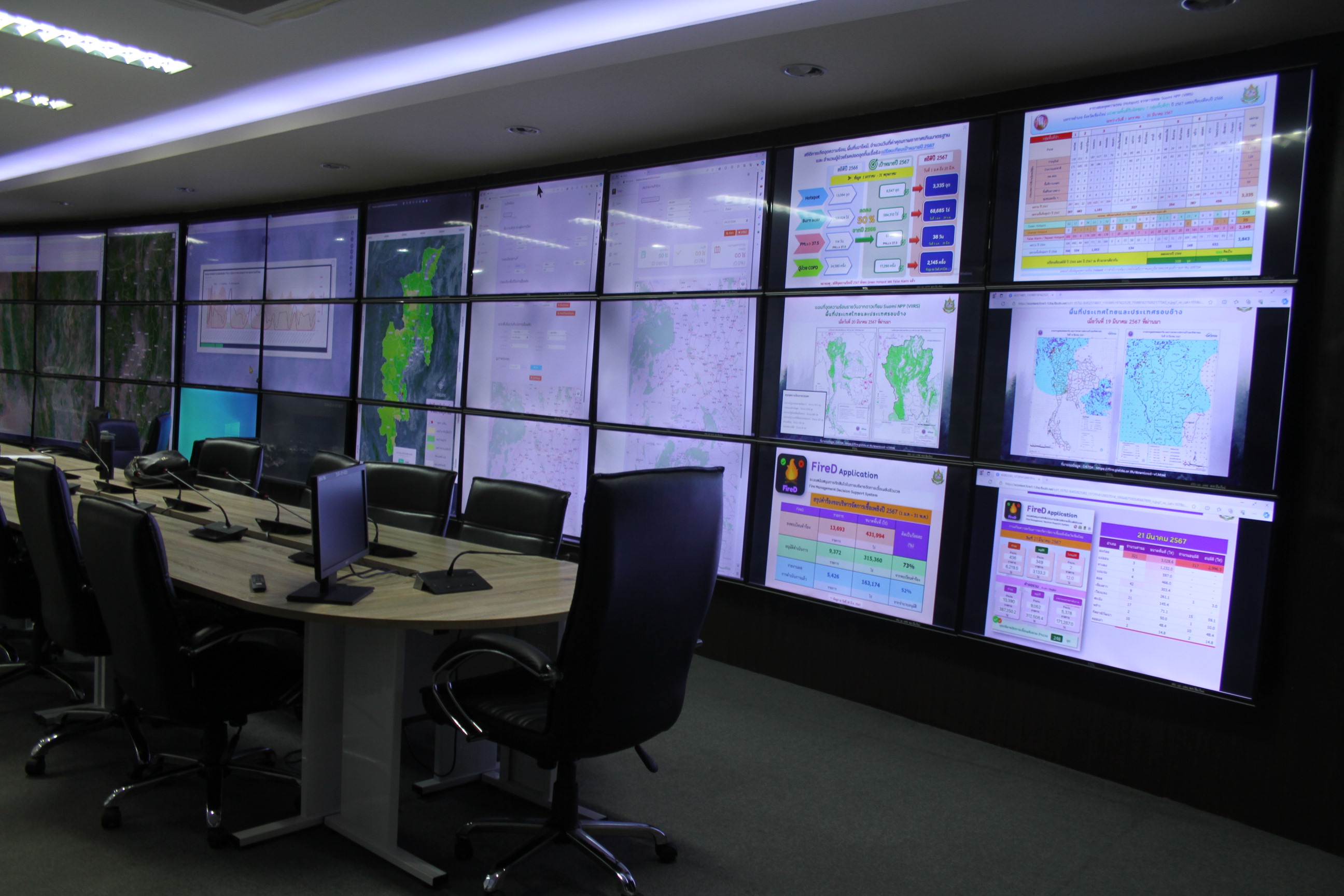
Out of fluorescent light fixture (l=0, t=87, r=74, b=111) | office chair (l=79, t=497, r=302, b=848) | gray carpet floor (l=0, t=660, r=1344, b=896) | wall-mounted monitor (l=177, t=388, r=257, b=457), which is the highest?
fluorescent light fixture (l=0, t=87, r=74, b=111)

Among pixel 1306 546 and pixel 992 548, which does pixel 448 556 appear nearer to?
pixel 992 548

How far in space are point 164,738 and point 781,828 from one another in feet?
7.50

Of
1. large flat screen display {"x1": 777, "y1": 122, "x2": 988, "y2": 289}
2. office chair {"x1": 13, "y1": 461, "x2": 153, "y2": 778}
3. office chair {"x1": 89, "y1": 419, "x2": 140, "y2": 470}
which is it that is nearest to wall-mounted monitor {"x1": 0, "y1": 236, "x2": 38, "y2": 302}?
office chair {"x1": 89, "y1": 419, "x2": 140, "y2": 470}

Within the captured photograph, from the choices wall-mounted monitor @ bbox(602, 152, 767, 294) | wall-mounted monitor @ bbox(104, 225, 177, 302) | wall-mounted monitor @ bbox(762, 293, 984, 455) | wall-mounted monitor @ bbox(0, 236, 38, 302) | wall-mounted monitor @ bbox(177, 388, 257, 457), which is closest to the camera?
wall-mounted monitor @ bbox(762, 293, 984, 455)

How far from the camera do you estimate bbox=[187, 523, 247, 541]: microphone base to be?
3.35 metres

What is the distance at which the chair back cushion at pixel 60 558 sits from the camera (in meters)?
2.84

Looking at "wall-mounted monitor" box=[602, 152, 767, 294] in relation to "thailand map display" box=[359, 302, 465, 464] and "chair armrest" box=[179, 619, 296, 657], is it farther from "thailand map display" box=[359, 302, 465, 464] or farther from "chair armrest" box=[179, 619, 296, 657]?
"chair armrest" box=[179, 619, 296, 657]

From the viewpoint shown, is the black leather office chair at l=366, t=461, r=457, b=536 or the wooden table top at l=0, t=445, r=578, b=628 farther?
the black leather office chair at l=366, t=461, r=457, b=536

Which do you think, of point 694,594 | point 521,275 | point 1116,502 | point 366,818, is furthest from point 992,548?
point 521,275

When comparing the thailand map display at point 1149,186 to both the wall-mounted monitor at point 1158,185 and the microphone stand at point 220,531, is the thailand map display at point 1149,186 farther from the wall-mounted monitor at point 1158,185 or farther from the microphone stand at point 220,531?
the microphone stand at point 220,531

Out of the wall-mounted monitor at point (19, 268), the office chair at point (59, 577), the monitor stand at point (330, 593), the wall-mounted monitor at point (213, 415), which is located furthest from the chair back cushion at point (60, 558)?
the wall-mounted monitor at point (19, 268)

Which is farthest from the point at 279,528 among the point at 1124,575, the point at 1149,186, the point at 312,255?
the point at 312,255

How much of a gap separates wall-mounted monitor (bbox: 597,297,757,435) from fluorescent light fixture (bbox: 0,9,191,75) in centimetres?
252

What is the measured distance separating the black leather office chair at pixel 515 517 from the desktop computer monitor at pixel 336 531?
82cm
